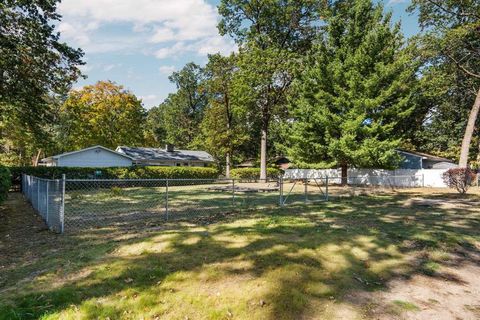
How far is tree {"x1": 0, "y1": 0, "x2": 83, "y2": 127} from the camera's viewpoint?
1538 cm

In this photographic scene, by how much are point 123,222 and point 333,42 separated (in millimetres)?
24423

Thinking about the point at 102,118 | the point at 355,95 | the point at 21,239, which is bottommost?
the point at 21,239

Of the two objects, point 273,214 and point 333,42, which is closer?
point 273,214

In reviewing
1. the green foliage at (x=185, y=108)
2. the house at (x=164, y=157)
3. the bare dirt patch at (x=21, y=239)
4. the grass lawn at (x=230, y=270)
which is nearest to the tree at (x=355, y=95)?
the grass lawn at (x=230, y=270)

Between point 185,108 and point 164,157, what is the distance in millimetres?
26063

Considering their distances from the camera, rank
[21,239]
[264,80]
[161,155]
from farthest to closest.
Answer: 1. [161,155]
2. [264,80]
3. [21,239]

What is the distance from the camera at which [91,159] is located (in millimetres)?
31609

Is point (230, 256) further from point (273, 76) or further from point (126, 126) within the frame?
point (126, 126)

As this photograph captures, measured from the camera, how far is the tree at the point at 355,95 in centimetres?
2394

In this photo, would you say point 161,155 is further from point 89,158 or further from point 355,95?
point 355,95

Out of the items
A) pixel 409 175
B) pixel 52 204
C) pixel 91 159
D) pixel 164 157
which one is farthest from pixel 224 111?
pixel 52 204

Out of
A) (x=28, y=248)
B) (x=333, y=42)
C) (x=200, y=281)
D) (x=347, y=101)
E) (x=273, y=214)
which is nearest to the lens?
(x=200, y=281)

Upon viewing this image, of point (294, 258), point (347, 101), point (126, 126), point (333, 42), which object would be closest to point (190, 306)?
point (294, 258)

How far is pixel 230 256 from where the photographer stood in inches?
226
